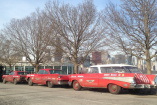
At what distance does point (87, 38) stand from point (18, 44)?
10.6 meters

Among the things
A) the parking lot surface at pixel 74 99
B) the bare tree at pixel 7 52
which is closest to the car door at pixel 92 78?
the parking lot surface at pixel 74 99

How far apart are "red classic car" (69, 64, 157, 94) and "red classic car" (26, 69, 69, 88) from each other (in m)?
1.26

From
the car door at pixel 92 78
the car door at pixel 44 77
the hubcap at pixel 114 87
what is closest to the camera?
the hubcap at pixel 114 87

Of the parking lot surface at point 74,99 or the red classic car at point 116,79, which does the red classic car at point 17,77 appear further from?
the parking lot surface at point 74,99

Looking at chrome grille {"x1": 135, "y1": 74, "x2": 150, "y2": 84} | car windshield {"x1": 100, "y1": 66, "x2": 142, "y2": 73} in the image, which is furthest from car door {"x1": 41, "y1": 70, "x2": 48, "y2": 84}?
chrome grille {"x1": 135, "y1": 74, "x2": 150, "y2": 84}

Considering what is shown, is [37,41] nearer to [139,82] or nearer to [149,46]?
[149,46]

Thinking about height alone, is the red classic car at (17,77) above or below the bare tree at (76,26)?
below

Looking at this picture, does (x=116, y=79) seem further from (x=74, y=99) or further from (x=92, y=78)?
(x=74, y=99)

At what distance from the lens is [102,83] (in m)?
11.3

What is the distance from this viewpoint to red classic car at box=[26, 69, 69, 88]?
14.0 metres

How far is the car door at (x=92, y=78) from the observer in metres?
11.7

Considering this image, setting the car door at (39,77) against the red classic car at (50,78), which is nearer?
the red classic car at (50,78)

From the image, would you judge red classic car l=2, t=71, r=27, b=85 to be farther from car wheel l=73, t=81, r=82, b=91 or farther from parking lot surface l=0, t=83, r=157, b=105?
parking lot surface l=0, t=83, r=157, b=105

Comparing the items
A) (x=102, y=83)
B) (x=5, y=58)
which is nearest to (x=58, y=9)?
(x=102, y=83)
